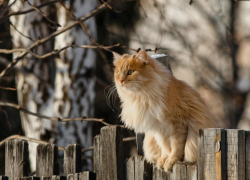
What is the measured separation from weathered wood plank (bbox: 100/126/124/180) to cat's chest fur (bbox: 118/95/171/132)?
1.18 ft

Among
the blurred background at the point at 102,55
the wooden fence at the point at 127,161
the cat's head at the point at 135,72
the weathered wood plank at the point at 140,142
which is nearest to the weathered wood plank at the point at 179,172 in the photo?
the wooden fence at the point at 127,161

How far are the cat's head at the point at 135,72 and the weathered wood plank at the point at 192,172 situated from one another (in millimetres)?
865

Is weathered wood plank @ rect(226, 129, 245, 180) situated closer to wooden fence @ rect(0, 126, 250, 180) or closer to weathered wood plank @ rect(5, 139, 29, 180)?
wooden fence @ rect(0, 126, 250, 180)

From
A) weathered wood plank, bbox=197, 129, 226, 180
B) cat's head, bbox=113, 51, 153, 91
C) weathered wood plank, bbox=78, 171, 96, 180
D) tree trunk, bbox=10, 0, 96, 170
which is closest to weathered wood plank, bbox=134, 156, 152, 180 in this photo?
weathered wood plank, bbox=78, 171, 96, 180

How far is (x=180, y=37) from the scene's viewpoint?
22.4 feet

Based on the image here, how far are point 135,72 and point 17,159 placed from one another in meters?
0.95

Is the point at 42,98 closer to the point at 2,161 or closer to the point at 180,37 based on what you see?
the point at 180,37

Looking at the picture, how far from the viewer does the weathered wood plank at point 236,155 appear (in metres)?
1.82

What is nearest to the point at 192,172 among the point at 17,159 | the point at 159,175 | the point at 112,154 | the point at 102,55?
the point at 159,175

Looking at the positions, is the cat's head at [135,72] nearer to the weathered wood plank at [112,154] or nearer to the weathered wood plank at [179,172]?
the weathered wood plank at [112,154]

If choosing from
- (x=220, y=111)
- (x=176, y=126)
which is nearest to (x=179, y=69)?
(x=220, y=111)

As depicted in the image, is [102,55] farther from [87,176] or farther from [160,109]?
[87,176]

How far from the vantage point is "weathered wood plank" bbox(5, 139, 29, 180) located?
8.98 feet

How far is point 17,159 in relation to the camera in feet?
9.06
